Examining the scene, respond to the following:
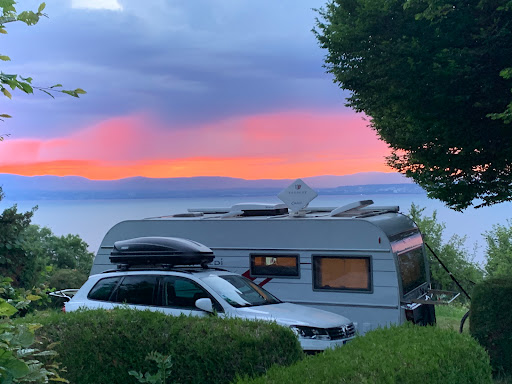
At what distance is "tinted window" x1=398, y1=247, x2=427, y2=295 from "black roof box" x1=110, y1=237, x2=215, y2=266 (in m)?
3.73

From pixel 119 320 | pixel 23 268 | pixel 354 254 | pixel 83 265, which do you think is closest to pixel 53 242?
pixel 83 265

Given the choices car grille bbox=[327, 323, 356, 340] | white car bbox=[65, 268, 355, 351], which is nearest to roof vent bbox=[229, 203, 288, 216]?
white car bbox=[65, 268, 355, 351]

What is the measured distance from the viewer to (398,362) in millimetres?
5371

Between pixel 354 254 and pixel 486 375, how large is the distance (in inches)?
224

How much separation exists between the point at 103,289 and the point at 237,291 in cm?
246

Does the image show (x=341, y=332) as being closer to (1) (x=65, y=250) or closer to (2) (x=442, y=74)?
(2) (x=442, y=74)

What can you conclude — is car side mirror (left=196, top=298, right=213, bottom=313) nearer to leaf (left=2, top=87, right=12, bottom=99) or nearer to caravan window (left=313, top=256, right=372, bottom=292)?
caravan window (left=313, top=256, right=372, bottom=292)

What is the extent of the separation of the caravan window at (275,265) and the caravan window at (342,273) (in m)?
0.45

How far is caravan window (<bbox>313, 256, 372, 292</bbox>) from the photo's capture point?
11.8m

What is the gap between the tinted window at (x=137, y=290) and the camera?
10359 mm

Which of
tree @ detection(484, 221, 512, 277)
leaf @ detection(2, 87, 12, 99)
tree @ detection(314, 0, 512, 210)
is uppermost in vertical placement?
tree @ detection(314, 0, 512, 210)

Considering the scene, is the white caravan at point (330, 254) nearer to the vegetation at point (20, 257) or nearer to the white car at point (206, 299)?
the white car at point (206, 299)

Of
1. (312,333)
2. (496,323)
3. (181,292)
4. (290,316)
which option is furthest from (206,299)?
(496,323)

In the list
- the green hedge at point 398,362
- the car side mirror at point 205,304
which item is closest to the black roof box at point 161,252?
the car side mirror at point 205,304
